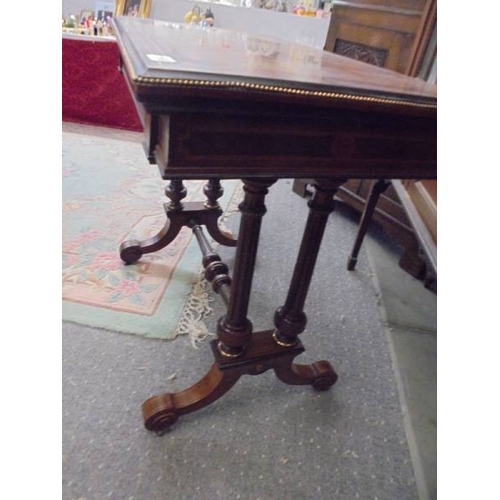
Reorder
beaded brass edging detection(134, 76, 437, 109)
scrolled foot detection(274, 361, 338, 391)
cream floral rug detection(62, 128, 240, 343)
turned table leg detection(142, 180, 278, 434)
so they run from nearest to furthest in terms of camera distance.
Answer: beaded brass edging detection(134, 76, 437, 109) → turned table leg detection(142, 180, 278, 434) → scrolled foot detection(274, 361, 338, 391) → cream floral rug detection(62, 128, 240, 343)

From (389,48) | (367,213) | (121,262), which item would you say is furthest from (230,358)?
(389,48)

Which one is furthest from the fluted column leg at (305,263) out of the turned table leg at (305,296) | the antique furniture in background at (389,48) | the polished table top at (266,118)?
the antique furniture in background at (389,48)

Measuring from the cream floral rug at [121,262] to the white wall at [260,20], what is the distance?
110 centimetres

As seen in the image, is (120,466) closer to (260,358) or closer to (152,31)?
(260,358)

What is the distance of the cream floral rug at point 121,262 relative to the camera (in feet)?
3.69

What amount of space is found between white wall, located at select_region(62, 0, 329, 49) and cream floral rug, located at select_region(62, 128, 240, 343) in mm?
1104

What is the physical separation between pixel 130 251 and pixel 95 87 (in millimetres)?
1714

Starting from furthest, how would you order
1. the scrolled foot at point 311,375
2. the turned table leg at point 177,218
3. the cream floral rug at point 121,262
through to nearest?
the turned table leg at point 177,218
the cream floral rug at point 121,262
the scrolled foot at point 311,375

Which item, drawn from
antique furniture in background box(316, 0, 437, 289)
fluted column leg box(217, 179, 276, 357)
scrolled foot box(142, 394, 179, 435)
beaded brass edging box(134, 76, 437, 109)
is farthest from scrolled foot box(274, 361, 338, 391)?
beaded brass edging box(134, 76, 437, 109)

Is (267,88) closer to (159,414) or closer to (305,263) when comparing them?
(305,263)

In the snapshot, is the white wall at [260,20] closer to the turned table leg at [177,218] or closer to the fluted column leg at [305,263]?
the turned table leg at [177,218]

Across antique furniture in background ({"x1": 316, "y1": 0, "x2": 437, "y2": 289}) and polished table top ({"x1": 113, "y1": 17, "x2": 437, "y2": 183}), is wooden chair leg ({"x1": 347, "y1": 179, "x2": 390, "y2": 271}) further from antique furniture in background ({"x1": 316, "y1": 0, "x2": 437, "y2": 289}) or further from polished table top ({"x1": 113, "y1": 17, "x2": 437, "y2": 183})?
polished table top ({"x1": 113, "y1": 17, "x2": 437, "y2": 183})

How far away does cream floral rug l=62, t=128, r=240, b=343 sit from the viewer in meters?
1.13

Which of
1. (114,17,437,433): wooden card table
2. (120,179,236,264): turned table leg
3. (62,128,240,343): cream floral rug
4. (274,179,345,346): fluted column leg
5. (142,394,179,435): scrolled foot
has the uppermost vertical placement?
(114,17,437,433): wooden card table
